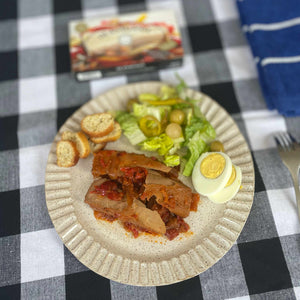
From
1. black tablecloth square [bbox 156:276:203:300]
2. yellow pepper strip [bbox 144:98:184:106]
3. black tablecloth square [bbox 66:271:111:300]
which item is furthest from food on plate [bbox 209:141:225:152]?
black tablecloth square [bbox 66:271:111:300]

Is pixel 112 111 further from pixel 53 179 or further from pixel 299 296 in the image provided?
pixel 299 296

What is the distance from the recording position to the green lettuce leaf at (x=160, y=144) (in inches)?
101

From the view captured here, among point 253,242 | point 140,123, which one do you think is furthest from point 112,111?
point 253,242

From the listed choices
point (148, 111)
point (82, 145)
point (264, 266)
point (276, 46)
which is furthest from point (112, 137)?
point (276, 46)

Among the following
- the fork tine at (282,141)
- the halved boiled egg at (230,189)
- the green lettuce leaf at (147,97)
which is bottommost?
the halved boiled egg at (230,189)

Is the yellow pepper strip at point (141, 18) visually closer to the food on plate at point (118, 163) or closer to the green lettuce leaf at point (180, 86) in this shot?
the green lettuce leaf at point (180, 86)

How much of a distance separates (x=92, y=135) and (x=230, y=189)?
1183 mm

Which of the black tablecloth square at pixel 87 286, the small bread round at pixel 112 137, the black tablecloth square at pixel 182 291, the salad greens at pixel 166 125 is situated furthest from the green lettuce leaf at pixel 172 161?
the black tablecloth square at pixel 87 286

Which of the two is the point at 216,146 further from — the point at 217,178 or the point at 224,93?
the point at 224,93

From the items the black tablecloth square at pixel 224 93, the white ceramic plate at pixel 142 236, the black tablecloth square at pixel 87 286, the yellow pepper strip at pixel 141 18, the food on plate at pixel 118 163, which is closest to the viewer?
the white ceramic plate at pixel 142 236

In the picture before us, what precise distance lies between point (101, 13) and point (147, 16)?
0.59 m

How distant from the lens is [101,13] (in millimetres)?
3430

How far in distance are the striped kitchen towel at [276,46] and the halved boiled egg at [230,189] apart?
2.78 ft

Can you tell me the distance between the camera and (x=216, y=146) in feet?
8.40
